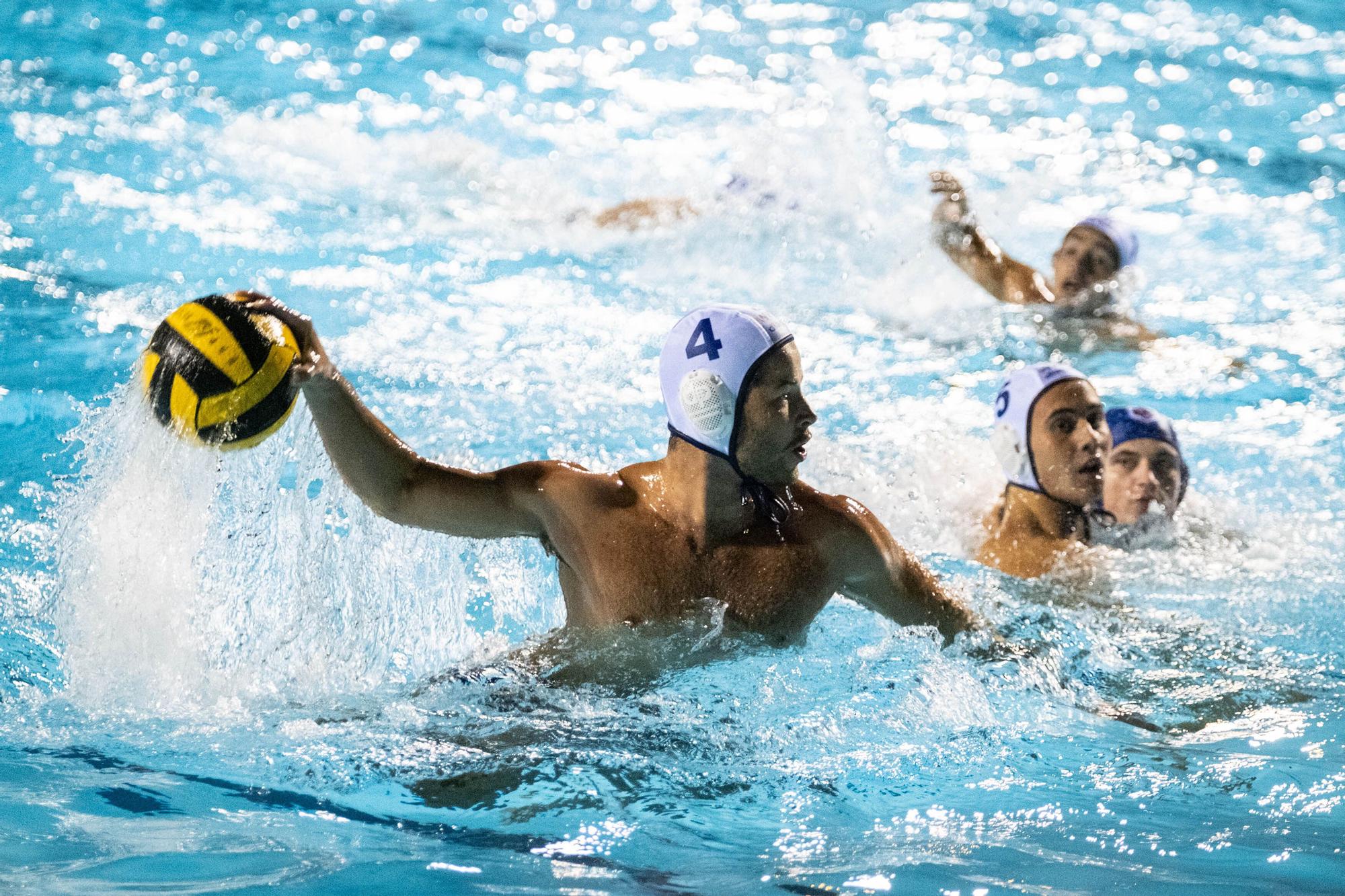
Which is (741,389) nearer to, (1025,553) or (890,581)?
(890,581)

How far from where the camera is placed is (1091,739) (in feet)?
12.6

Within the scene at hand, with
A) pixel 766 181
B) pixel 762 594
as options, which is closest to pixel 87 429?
pixel 762 594

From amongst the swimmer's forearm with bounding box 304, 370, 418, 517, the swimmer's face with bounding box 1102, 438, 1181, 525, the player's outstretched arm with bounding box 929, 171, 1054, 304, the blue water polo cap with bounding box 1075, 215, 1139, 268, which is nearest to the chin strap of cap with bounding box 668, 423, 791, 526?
the swimmer's forearm with bounding box 304, 370, 418, 517

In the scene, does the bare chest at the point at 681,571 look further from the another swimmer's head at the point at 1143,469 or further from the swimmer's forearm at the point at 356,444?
the another swimmer's head at the point at 1143,469

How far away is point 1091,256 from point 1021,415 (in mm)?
3168

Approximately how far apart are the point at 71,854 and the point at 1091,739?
2.66 meters

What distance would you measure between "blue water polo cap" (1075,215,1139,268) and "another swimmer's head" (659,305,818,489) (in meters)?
5.44

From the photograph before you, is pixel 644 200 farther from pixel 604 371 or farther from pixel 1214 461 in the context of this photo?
pixel 1214 461

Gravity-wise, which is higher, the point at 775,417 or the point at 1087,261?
the point at 1087,261

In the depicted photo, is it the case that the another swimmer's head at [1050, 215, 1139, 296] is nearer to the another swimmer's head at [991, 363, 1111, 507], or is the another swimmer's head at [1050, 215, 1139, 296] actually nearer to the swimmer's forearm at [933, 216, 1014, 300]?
the swimmer's forearm at [933, 216, 1014, 300]

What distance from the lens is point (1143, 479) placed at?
5469 millimetres

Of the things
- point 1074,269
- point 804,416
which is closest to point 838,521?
point 804,416

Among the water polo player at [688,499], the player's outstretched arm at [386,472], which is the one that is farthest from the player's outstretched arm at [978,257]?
the player's outstretched arm at [386,472]

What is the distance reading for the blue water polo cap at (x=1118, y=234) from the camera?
316 inches
